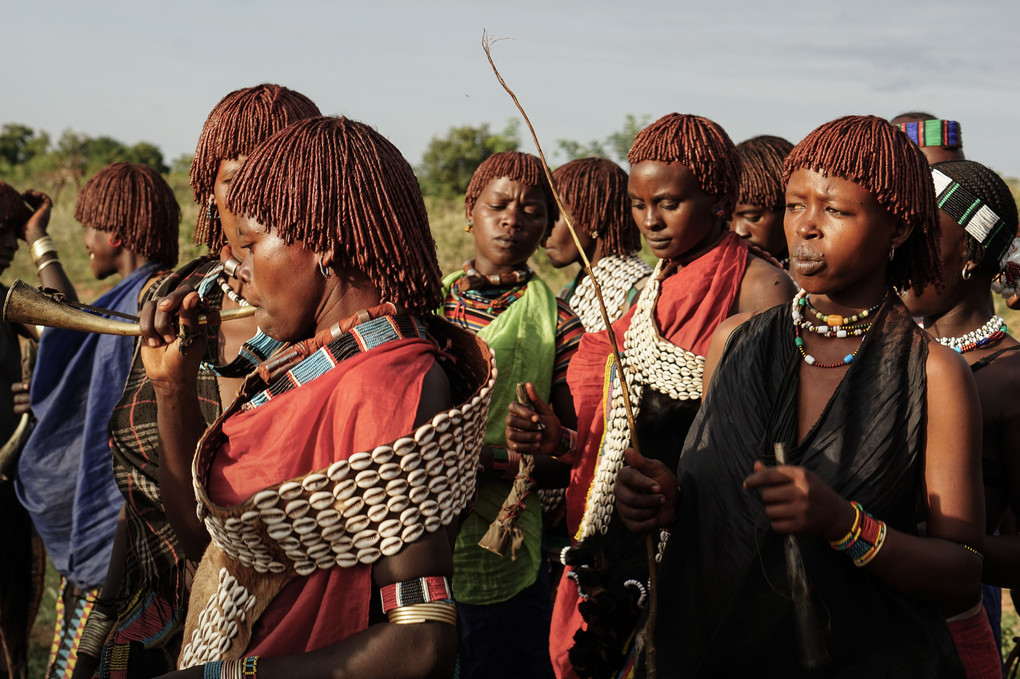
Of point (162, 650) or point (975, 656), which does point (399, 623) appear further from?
point (975, 656)

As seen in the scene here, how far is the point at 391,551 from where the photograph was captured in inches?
72.6

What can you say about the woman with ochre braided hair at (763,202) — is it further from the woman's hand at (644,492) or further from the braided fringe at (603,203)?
the woman's hand at (644,492)

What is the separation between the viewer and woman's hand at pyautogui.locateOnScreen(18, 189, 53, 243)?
5.14 m

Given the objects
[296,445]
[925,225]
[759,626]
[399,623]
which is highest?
[925,225]

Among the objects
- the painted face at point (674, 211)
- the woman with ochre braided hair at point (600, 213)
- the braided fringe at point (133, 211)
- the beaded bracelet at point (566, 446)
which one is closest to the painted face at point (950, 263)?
the painted face at point (674, 211)

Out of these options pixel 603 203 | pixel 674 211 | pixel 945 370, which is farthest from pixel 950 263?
pixel 603 203

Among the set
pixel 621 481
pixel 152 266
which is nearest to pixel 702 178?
pixel 621 481

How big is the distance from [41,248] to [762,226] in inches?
148

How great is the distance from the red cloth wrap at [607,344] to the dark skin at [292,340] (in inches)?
58.3

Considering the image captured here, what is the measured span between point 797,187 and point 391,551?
53.5 inches

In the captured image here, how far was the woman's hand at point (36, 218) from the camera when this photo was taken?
5.14 m

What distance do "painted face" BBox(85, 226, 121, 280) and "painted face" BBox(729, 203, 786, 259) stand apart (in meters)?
3.33

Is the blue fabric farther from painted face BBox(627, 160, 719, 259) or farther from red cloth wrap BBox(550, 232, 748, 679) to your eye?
painted face BBox(627, 160, 719, 259)

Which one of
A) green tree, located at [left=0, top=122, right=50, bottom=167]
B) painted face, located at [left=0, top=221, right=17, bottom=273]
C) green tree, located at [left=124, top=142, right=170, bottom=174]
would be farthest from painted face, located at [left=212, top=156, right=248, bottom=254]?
green tree, located at [left=0, top=122, right=50, bottom=167]
